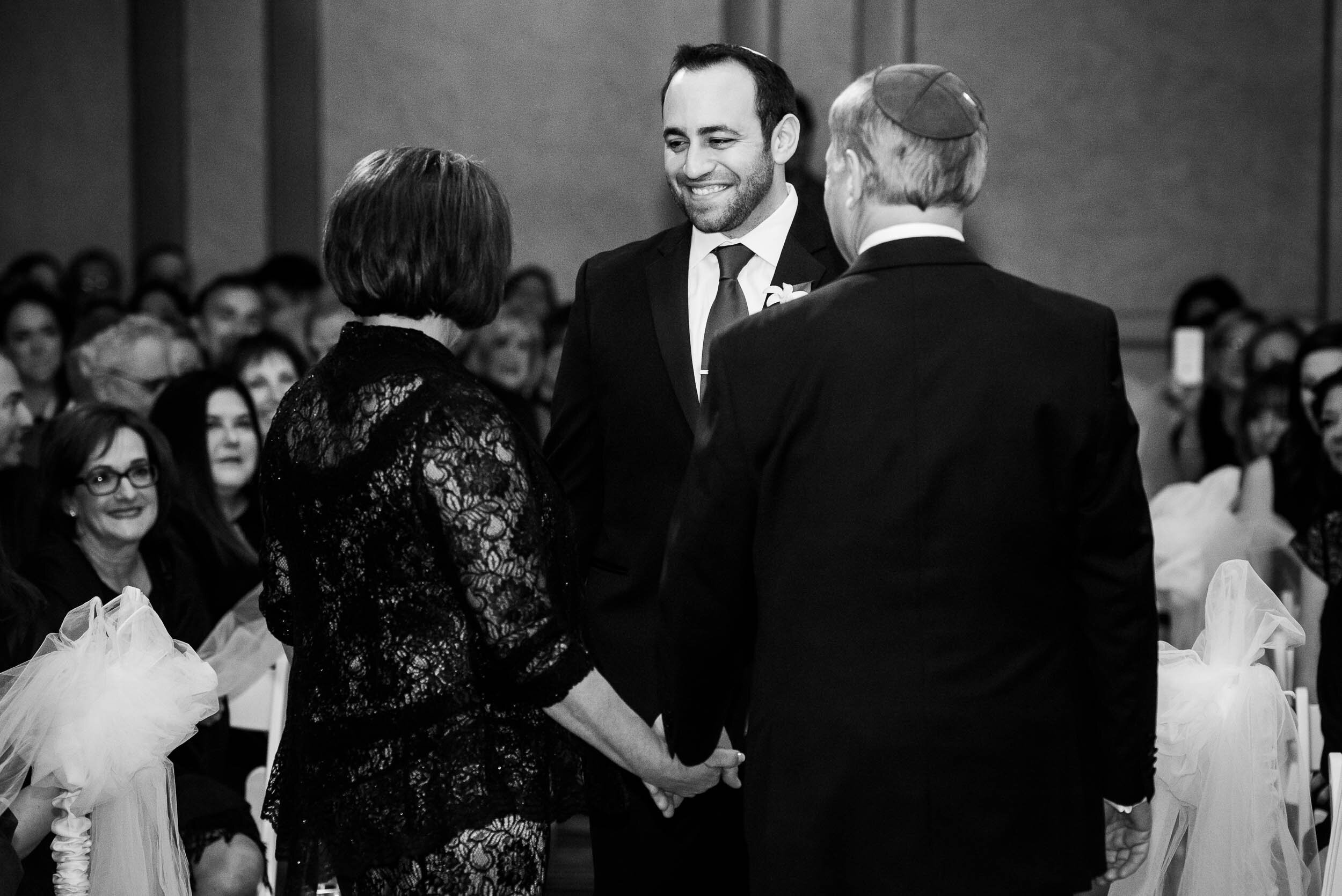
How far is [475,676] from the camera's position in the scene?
2277 mm

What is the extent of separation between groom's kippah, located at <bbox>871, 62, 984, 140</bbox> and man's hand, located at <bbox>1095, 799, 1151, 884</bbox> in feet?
3.30

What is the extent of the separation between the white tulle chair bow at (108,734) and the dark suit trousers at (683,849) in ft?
2.53

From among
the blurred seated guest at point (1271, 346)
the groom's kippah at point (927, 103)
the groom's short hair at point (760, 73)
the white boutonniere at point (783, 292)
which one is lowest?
the blurred seated guest at point (1271, 346)

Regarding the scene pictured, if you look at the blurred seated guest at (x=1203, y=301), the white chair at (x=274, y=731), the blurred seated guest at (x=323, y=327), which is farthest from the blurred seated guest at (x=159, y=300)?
the blurred seated guest at (x=1203, y=301)

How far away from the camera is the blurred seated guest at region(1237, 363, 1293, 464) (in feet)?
18.6

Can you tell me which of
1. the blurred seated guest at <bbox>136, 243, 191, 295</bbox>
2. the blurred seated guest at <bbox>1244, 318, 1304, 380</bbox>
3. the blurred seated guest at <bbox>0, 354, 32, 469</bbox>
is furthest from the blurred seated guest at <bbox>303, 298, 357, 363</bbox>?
the blurred seated guest at <bbox>1244, 318, 1304, 380</bbox>

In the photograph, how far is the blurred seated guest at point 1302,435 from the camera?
506 centimetres

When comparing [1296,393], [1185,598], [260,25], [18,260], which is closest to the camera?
[1185,598]

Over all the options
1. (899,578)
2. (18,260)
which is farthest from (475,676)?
(18,260)

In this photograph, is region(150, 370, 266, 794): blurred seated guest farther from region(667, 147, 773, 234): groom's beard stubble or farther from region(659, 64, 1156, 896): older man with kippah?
region(659, 64, 1156, 896): older man with kippah

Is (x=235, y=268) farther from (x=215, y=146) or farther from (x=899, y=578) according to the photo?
(x=899, y=578)

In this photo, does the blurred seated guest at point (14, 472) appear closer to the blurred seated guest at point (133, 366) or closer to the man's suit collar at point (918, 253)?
the blurred seated guest at point (133, 366)

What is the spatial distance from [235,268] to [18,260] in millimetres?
1121

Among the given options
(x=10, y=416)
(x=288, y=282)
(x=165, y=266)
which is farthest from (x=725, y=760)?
(x=165, y=266)
